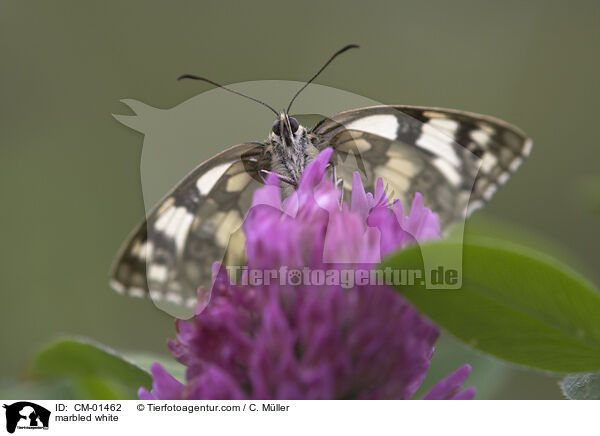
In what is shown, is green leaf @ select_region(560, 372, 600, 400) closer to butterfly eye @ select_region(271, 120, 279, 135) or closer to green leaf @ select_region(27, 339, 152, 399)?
green leaf @ select_region(27, 339, 152, 399)

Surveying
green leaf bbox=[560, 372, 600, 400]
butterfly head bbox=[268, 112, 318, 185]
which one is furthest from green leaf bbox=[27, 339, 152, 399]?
green leaf bbox=[560, 372, 600, 400]

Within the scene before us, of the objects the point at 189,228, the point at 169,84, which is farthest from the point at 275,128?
the point at 169,84

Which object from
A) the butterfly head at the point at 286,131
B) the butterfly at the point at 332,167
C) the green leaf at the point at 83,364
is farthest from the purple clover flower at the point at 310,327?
the butterfly head at the point at 286,131

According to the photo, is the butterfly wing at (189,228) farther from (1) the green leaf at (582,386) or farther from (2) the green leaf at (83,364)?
(1) the green leaf at (582,386)

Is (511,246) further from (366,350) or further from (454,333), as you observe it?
(366,350)

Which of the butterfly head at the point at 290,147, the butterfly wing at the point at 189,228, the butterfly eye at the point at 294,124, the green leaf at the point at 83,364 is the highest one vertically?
the butterfly eye at the point at 294,124

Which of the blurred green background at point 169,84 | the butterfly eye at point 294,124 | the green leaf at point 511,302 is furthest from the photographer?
the blurred green background at point 169,84
